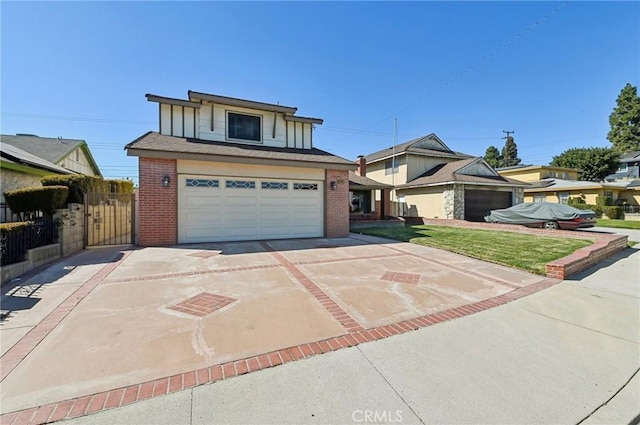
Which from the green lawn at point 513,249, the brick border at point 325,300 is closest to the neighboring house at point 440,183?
the green lawn at point 513,249

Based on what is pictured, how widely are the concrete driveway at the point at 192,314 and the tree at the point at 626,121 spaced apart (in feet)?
188

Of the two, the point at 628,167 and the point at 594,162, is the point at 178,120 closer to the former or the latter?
the point at 594,162

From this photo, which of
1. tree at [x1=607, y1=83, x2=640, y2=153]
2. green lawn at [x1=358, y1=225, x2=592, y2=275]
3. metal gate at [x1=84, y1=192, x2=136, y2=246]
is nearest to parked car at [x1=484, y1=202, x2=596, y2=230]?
green lawn at [x1=358, y1=225, x2=592, y2=275]

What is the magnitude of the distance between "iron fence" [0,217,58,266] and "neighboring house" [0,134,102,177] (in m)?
10.8

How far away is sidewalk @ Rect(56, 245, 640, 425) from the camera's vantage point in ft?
6.29

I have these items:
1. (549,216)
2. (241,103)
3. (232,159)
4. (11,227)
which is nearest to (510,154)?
(549,216)

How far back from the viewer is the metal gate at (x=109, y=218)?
8.23m

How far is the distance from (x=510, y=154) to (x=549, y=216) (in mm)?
50314

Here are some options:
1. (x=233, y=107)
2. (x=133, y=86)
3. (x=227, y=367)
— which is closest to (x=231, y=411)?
(x=227, y=367)

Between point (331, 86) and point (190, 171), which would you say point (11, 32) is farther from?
point (331, 86)

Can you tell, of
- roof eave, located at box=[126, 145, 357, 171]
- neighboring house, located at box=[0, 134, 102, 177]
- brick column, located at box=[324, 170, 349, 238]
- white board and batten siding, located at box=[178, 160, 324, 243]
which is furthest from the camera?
neighboring house, located at box=[0, 134, 102, 177]

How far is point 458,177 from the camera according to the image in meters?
17.9

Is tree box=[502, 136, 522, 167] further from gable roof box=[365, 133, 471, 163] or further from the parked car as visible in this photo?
the parked car

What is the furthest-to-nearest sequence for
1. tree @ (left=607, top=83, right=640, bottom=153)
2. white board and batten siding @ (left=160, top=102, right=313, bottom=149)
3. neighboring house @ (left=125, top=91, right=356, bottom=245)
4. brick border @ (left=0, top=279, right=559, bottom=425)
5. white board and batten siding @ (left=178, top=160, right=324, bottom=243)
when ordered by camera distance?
tree @ (left=607, top=83, right=640, bottom=153), white board and batten siding @ (left=160, top=102, right=313, bottom=149), white board and batten siding @ (left=178, top=160, right=324, bottom=243), neighboring house @ (left=125, top=91, right=356, bottom=245), brick border @ (left=0, top=279, right=559, bottom=425)
